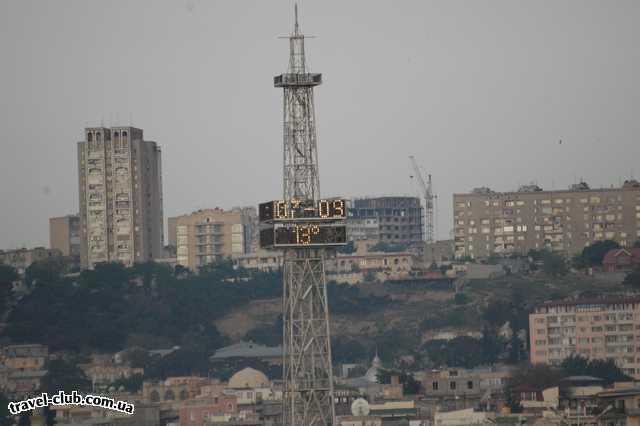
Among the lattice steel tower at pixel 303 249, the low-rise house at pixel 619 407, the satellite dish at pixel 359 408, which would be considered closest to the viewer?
the lattice steel tower at pixel 303 249

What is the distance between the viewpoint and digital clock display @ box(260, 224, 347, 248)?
455 ft

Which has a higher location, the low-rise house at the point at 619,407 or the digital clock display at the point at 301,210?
the digital clock display at the point at 301,210

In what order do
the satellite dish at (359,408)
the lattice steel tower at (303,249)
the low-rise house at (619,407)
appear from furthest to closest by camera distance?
the satellite dish at (359,408) < the low-rise house at (619,407) < the lattice steel tower at (303,249)

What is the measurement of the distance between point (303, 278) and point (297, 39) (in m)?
9.87

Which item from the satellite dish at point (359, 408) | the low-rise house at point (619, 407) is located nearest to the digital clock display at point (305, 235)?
the low-rise house at point (619, 407)

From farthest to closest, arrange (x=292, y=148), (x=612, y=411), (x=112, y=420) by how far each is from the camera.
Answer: (x=112, y=420) → (x=612, y=411) → (x=292, y=148)

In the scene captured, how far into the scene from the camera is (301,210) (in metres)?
139

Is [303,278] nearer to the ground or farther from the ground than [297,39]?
nearer to the ground

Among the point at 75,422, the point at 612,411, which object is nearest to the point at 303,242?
the point at 612,411

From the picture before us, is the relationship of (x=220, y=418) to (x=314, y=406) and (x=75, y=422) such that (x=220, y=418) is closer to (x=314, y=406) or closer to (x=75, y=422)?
(x=75, y=422)

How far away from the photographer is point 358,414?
194375 mm

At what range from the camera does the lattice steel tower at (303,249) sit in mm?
137625

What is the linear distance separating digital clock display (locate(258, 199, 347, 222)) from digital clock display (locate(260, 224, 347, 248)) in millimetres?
435

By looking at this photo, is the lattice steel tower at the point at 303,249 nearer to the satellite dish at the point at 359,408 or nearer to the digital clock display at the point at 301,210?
the digital clock display at the point at 301,210
